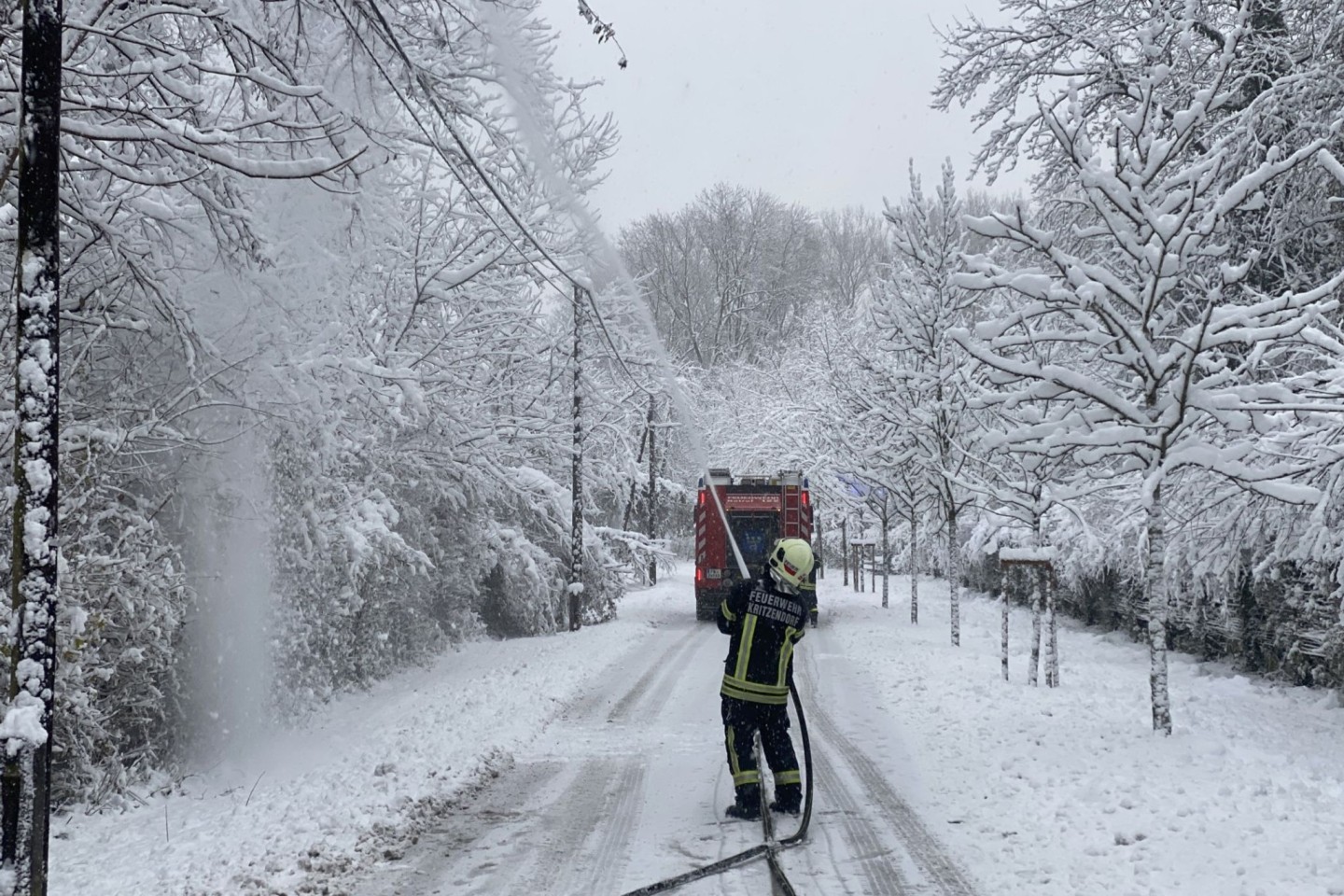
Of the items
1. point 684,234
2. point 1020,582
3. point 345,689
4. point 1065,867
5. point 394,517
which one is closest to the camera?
point 1065,867

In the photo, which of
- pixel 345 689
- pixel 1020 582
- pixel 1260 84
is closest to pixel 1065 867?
pixel 345 689

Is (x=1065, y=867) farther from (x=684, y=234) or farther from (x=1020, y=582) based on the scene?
(x=684, y=234)

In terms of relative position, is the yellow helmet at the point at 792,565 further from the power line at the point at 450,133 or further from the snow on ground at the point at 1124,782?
the power line at the point at 450,133

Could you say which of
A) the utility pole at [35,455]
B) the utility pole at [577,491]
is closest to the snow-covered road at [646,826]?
the utility pole at [35,455]

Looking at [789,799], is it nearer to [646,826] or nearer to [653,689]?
[646,826]

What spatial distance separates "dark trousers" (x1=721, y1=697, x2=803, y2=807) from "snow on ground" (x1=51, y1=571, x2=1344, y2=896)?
0.70 metres

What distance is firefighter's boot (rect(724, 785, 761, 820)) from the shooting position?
707 cm

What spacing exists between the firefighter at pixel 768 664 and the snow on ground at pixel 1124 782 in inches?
43.1

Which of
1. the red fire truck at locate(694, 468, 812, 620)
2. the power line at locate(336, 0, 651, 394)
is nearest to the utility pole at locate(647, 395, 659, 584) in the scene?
the red fire truck at locate(694, 468, 812, 620)

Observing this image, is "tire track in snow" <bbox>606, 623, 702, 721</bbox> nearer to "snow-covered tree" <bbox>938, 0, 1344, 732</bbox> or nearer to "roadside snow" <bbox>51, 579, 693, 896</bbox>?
"roadside snow" <bbox>51, 579, 693, 896</bbox>

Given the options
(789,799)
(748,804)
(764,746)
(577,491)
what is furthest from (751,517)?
(748,804)

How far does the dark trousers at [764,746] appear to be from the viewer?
7.16 meters

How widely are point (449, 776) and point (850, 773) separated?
3237 mm

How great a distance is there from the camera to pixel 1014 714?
11.0 meters
